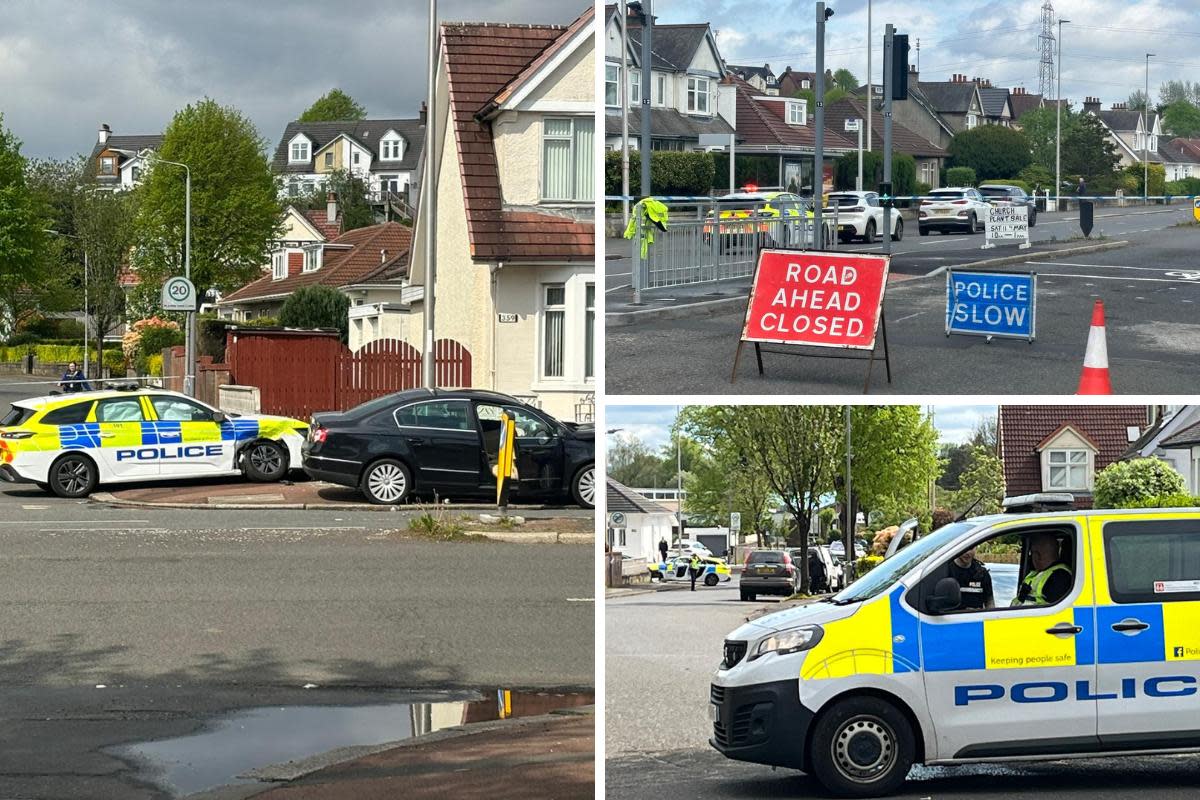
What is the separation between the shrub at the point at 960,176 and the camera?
34188 mm

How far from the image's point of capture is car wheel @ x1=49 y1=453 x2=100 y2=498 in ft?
73.8

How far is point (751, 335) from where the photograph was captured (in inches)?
260

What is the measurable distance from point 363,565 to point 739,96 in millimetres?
23367

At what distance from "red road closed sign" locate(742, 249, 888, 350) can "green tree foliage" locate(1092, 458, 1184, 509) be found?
1160 millimetres

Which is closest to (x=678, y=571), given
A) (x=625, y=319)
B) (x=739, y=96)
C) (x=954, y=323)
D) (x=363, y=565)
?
(x=954, y=323)

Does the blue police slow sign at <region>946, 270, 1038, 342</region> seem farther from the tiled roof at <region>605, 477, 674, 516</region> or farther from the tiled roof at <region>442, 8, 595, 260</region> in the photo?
the tiled roof at <region>442, 8, 595, 260</region>

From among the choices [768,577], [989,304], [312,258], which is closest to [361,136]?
[312,258]

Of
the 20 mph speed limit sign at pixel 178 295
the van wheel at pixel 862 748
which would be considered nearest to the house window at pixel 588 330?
the 20 mph speed limit sign at pixel 178 295

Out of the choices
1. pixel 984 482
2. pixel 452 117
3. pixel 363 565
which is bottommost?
pixel 363 565

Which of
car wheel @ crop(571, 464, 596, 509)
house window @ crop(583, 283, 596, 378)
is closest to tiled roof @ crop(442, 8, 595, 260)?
house window @ crop(583, 283, 596, 378)

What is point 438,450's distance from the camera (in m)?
21.0

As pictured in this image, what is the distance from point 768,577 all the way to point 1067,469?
59.5 inches

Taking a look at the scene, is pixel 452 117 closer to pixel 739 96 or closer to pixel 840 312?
pixel 739 96

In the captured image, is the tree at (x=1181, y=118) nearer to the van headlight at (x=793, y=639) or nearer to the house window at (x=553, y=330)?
the van headlight at (x=793, y=639)
